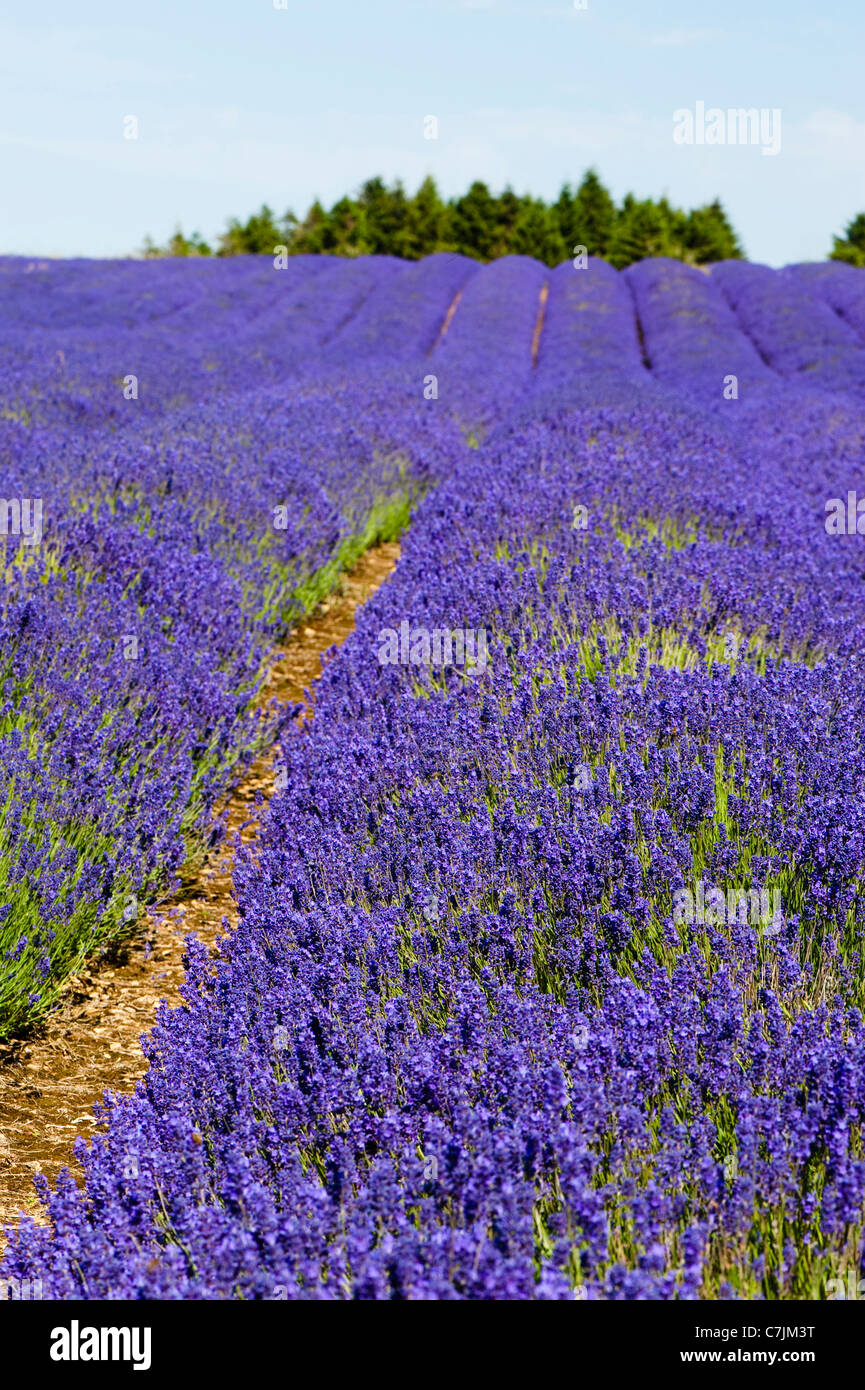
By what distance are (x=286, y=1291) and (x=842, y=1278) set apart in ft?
2.49

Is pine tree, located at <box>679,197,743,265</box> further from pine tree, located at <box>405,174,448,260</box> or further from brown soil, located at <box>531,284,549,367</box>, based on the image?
brown soil, located at <box>531,284,549,367</box>

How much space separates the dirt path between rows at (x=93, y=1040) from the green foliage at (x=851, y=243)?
1456 inches

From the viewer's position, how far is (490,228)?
34250 mm

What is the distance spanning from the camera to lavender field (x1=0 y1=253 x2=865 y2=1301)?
5.13 ft

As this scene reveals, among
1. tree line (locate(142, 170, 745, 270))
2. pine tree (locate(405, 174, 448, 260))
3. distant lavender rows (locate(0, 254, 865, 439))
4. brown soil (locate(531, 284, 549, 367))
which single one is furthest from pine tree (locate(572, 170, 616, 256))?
brown soil (locate(531, 284, 549, 367))

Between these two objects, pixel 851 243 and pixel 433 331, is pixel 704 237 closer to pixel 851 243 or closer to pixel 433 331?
pixel 851 243

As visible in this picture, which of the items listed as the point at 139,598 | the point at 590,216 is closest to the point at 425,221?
the point at 590,216

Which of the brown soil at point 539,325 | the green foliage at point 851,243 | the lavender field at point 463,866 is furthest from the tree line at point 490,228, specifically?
the lavender field at point 463,866

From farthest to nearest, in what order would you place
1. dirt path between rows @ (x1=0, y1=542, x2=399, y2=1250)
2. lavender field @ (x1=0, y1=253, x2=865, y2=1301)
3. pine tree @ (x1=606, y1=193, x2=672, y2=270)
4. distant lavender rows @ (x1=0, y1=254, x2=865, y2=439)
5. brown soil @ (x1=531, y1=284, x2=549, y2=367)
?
pine tree @ (x1=606, y1=193, x2=672, y2=270) → brown soil @ (x1=531, y1=284, x2=549, y2=367) → distant lavender rows @ (x1=0, y1=254, x2=865, y2=439) → dirt path between rows @ (x1=0, y1=542, x2=399, y2=1250) → lavender field @ (x1=0, y1=253, x2=865, y2=1301)

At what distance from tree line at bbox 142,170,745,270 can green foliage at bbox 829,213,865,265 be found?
3923mm

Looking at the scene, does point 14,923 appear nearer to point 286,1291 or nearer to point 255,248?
point 286,1291

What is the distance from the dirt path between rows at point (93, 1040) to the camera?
8.43 feet

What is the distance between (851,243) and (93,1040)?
132 feet
